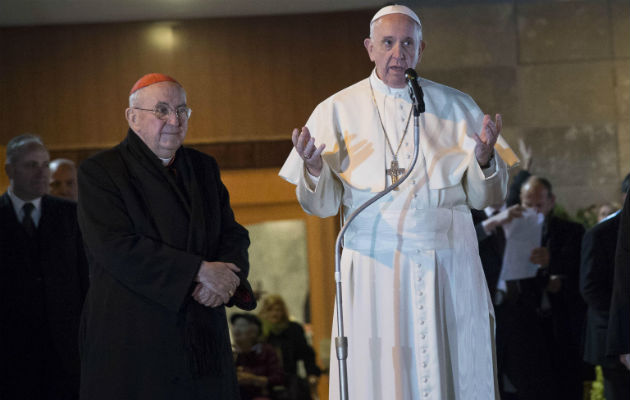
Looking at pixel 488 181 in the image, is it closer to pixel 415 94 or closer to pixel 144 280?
pixel 415 94

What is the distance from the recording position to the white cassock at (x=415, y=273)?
3869 mm

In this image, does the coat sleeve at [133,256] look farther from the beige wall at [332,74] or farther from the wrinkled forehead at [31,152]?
the beige wall at [332,74]

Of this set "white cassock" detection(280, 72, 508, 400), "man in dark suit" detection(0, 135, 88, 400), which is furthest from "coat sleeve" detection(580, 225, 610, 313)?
"man in dark suit" detection(0, 135, 88, 400)

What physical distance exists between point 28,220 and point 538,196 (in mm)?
3743

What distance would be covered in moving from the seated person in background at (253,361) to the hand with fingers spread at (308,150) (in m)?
3.49

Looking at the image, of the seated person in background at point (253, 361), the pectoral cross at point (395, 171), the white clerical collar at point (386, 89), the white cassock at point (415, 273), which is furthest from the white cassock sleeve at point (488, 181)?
the seated person in background at point (253, 361)

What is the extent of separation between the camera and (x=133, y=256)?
3570 millimetres

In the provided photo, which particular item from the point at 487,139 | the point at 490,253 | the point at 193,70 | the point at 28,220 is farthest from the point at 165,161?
the point at 193,70

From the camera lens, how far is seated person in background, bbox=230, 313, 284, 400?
7027 millimetres

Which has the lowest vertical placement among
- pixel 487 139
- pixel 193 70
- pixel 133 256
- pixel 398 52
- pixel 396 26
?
pixel 133 256

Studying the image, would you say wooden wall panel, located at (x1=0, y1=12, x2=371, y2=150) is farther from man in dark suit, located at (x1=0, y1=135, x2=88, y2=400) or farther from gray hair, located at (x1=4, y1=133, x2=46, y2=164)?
man in dark suit, located at (x1=0, y1=135, x2=88, y2=400)

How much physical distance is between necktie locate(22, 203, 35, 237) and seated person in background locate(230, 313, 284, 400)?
2.24 metres

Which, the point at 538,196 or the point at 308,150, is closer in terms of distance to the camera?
the point at 308,150

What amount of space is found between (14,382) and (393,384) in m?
2.46
